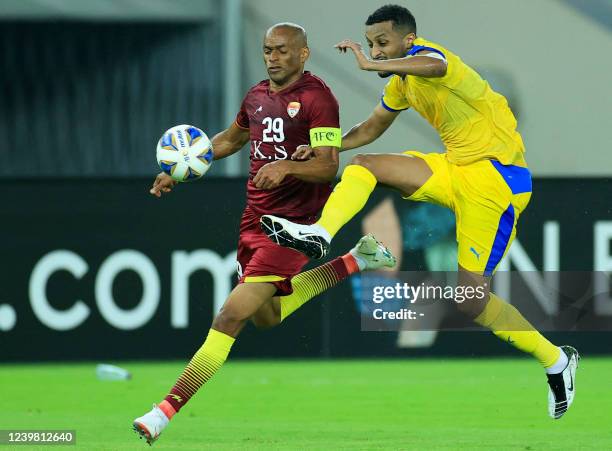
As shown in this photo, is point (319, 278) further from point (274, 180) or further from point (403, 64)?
point (403, 64)

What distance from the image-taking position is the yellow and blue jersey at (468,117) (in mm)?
7742

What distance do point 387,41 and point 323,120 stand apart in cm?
52

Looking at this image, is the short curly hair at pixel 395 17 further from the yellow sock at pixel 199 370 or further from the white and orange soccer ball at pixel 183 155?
the yellow sock at pixel 199 370

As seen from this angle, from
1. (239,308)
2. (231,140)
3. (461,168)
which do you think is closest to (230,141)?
(231,140)

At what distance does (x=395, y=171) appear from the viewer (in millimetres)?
7688

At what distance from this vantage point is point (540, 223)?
1165cm

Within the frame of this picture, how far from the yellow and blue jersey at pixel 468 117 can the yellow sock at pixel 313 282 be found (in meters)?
0.99

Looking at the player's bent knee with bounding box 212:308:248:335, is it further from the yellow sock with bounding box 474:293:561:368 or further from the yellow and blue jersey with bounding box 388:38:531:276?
the yellow sock with bounding box 474:293:561:368

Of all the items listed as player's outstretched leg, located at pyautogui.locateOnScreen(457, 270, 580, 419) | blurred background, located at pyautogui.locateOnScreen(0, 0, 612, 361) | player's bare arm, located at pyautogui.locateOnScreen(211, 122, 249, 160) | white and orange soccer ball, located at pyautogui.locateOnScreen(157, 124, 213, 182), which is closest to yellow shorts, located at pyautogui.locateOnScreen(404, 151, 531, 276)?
player's outstretched leg, located at pyautogui.locateOnScreen(457, 270, 580, 419)

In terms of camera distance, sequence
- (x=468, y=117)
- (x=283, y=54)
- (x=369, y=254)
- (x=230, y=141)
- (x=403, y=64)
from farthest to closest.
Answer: (x=369, y=254)
(x=230, y=141)
(x=468, y=117)
(x=283, y=54)
(x=403, y=64)

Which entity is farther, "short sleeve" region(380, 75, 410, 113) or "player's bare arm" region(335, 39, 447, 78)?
"short sleeve" region(380, 75, 410, 113)

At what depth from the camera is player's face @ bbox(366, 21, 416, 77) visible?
752cm

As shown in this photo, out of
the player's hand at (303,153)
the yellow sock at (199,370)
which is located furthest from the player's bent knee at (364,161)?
the yellow sock at (199,370)

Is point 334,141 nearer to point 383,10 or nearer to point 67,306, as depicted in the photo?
point 383,10
